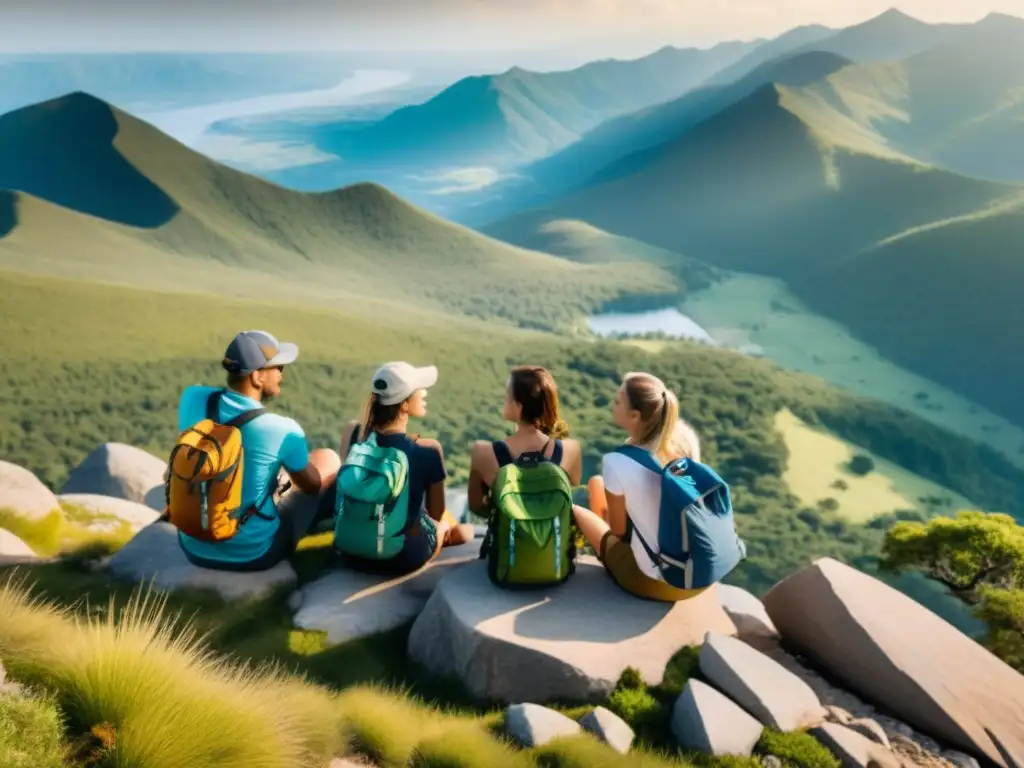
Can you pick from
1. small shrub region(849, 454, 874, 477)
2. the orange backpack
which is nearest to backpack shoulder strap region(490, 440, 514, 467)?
the orange backpack

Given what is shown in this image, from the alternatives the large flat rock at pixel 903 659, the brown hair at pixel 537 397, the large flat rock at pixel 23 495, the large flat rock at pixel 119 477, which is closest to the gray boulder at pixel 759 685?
the large flat rock at pixel 903 659

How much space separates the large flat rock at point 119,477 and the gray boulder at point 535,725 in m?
20.5

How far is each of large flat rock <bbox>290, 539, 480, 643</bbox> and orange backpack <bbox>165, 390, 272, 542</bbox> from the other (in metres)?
1.06

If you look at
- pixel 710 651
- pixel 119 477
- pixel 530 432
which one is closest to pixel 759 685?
pixel 710 651

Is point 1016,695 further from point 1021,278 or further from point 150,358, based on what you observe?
point 1021,278

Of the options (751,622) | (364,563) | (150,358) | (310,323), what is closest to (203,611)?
(364,563)

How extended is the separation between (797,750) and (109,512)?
12273 millimetres

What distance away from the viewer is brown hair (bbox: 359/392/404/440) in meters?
6.19

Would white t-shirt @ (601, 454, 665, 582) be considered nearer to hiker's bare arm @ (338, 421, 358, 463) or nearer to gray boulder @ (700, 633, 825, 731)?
gray boulder @ (700, 633, 825, 731)

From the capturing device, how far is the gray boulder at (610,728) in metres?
5.09

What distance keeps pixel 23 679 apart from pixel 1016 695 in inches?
286

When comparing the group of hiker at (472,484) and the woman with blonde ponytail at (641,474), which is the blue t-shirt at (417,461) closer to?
the group of hiker at (472,484)

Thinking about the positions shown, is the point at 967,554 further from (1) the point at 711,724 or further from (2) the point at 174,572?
(2) the point at 174,572

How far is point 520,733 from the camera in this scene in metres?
5.04
